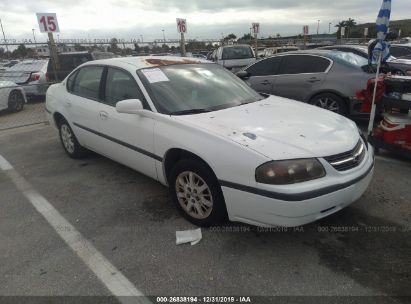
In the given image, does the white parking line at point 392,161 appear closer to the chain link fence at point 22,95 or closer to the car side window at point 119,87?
the car side window at point 119,87

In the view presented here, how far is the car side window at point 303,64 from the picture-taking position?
6732mm

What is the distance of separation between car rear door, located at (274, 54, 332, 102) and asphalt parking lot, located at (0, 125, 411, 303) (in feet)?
9.44

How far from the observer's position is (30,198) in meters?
4.21

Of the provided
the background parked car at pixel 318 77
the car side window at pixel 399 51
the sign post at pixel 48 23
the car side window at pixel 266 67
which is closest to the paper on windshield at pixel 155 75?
the background parked car at pixel 318 77

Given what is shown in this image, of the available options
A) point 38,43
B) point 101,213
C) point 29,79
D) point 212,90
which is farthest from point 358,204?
point 29,79

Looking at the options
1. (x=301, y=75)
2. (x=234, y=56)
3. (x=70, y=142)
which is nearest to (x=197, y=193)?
(x=70, y=142)

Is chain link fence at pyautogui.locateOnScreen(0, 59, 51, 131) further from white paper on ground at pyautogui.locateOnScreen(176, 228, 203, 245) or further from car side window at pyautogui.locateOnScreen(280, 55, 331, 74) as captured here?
white paper on ground at pyautogui.locateOnScreen(176, 228, 203, 245)

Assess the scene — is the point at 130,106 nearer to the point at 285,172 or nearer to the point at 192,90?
the point at 192,90

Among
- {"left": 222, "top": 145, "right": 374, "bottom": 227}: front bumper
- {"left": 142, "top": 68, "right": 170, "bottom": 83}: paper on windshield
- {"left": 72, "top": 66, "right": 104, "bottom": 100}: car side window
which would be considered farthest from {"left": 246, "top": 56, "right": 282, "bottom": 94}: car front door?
{"left": 222, "top": 145, "right": 374, "bottom": 227}: front bumper

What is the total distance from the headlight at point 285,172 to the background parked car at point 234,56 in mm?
11338

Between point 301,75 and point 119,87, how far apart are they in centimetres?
411

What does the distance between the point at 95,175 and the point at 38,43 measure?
7.00m

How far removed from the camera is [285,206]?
8.55 feet

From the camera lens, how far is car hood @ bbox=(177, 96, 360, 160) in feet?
9.04
